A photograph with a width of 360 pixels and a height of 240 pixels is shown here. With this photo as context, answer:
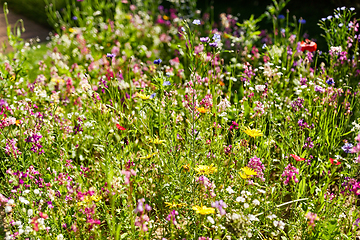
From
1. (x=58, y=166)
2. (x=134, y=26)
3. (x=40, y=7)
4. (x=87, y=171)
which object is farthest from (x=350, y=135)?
(x=40, y=7)

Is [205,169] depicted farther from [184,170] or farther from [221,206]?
[221,206]

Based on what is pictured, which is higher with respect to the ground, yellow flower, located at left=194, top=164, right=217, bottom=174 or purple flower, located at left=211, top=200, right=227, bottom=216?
purple flower, located at left=211, top=200, right=227, bottom=216

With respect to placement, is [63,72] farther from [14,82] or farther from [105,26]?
[105,26]

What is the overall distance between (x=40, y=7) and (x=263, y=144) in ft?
21.8

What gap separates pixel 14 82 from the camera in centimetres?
331

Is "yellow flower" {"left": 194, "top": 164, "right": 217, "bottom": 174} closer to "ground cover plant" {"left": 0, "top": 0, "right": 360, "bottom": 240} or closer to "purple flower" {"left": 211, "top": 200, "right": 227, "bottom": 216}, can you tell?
"ground cover plant" {"left": 0, "top": 0, "right": 360, "bottom": 240}

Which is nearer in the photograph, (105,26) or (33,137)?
(33,137)

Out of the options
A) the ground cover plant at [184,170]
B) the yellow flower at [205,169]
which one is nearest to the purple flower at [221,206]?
the ground cover plant at [184,170]

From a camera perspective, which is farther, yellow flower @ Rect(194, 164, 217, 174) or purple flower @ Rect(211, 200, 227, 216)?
yellow flower @ Rect(194, 164, 217, 174)

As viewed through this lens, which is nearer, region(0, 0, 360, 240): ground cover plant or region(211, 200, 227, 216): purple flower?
region(211, 200, 227, 216): purple flower

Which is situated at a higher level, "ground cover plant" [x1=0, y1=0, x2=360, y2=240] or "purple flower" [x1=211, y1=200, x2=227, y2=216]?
"purple flower" [x1=211, y1=200, x2=227, y2=216]

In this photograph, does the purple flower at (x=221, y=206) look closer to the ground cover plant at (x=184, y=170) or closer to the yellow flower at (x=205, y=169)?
the ground cover plant at (x=184, y=170)

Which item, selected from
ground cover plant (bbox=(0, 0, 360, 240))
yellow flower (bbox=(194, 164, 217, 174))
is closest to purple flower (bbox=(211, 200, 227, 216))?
ground cover plant (bbox=(0, 0, 360, 240))

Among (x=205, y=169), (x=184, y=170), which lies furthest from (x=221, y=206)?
(x=184, y=170)
